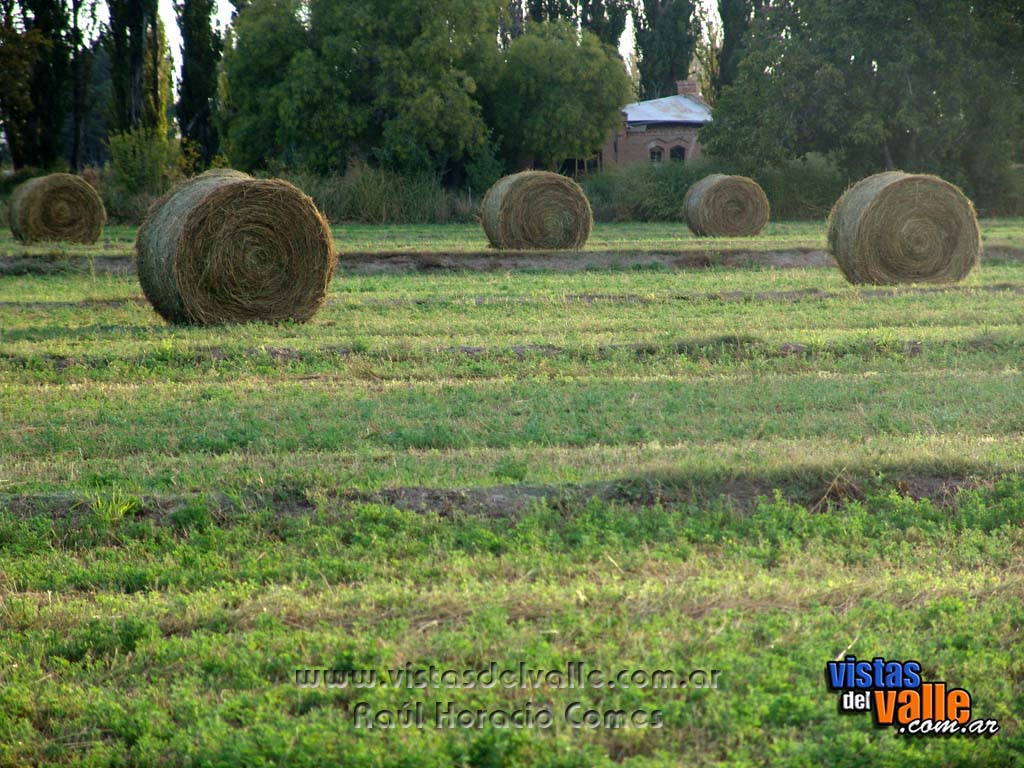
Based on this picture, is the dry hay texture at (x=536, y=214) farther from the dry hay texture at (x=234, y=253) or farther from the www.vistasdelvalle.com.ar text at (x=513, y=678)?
the www.vistasdelvalle.com.ar text at (x=513, y=678)

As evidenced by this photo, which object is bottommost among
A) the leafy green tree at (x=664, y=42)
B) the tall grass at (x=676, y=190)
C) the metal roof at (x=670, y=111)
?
the tall grass at (x=676, y=190)

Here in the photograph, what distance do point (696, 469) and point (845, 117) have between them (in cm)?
3599

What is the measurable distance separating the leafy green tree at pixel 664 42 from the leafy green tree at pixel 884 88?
1746 centimetres

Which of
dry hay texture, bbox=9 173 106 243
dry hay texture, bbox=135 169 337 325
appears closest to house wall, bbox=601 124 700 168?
dry hay texture, bbox=9 173 106 243

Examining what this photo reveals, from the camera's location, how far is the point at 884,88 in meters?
40.0


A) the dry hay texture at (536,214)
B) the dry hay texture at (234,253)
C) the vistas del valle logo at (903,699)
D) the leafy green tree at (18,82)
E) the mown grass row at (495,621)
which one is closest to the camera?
the mown grass row at (495,621)

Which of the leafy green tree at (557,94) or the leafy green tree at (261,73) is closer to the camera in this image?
the leafy green tree at (261,73)

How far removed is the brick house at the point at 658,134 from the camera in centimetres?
5512

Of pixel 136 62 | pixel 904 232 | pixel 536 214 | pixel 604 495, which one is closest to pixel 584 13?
pixel 136 62

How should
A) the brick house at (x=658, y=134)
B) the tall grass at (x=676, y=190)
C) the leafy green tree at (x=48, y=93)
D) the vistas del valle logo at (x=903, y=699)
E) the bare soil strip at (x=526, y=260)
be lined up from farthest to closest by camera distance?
1. the brick house at (x=658, y=134)
2. the leafy green tree at (x=48, y=93)
3. the tall grass at (x=676, y=190)
4. the bare soil strip at (x=526, y=260)
5. the vistas del valle logo at (x=903, y=699)

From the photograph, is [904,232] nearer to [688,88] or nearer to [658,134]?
[658,134]

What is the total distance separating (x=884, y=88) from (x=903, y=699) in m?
38.9

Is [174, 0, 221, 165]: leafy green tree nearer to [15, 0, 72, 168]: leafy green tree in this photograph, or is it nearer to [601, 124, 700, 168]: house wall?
[15, 0, 72, 168]: leafy green tree

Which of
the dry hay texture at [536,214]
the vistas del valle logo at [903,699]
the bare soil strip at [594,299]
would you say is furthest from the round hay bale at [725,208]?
the vistas del valle logo at [903,699]
